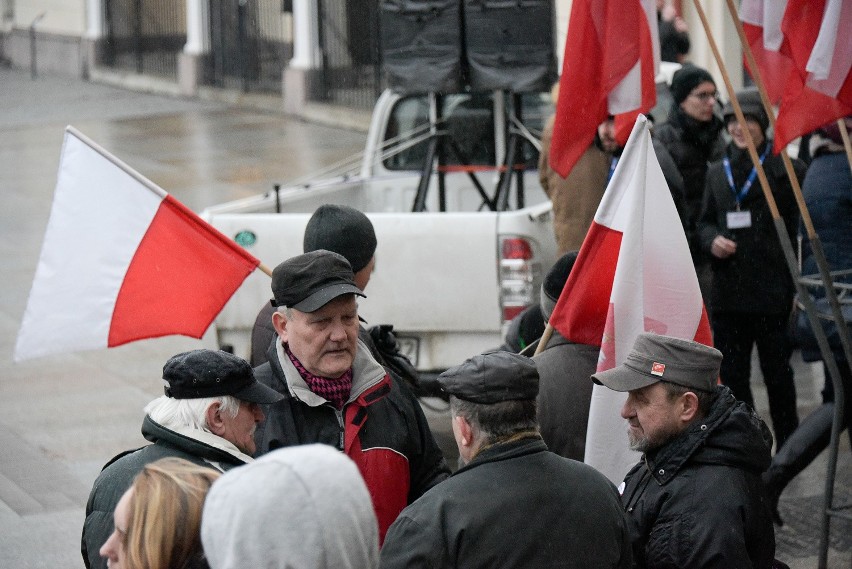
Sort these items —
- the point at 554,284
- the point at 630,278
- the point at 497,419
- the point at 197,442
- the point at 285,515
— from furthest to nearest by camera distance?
the point at 554,284
the point at 630,278
the point at 197,442
the point at 497,419
the point at 285,515

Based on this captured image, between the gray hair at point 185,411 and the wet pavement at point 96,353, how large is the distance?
10.5 feet

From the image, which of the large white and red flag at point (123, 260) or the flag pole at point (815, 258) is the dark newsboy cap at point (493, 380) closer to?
the large white and red flag at point (123, 260)

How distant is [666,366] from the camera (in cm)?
403

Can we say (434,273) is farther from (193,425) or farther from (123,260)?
(193,425)

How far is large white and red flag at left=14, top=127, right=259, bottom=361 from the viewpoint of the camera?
536cm

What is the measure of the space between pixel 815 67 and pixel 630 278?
1.54 m

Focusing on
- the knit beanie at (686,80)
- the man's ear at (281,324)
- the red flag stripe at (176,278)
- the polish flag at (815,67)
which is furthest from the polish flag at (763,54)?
the man's ear at (281,324)

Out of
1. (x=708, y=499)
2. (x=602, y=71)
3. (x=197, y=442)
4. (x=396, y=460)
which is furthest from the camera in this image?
(x=602, y=71)

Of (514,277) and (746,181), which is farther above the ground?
(746,181)

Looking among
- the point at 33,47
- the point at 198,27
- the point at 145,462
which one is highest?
the point at 198,27

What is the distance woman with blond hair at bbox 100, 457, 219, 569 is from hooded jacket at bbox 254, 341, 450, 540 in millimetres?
1373

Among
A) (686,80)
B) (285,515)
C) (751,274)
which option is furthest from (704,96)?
(285,515)

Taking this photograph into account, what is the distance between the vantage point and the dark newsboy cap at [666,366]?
4023 millimetres

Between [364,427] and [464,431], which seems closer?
[464,431]
